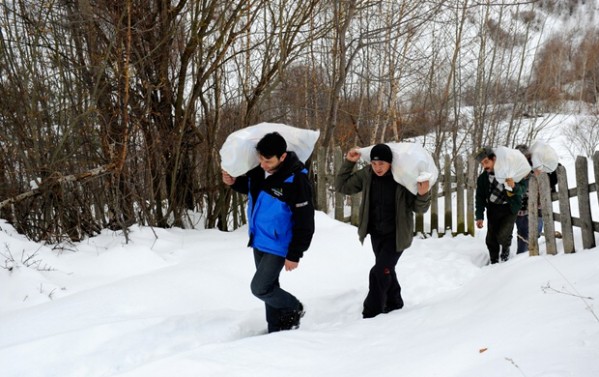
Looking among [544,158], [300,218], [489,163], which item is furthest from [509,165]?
[300,218]

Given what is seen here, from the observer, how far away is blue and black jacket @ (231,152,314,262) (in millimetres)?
3369

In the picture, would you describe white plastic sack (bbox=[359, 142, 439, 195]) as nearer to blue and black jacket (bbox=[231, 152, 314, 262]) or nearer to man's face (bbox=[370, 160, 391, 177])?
man's face (bbox=[370, 160, 391, 177])

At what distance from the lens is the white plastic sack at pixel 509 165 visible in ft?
18.6

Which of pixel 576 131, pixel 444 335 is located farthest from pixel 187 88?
pixel 576 131

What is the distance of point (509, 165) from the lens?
5688mm

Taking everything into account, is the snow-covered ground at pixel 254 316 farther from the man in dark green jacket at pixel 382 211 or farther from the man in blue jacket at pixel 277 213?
the man in blue jacket at pixel 277 213

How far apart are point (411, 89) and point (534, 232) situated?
8.05 m

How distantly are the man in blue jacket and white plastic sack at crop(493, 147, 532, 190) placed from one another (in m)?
3.24

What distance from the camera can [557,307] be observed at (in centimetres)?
289

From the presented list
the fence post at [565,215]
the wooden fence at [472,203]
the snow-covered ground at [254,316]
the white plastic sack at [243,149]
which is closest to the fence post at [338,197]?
the wooden fence at [472,203]

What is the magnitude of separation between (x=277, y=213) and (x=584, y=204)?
12.2 ft

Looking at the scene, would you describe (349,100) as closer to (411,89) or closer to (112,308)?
(411,89)

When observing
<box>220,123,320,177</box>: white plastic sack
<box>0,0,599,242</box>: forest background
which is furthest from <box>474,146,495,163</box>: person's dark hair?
<box>220,123,320,177</box>: white plastic sack

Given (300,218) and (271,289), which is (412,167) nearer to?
(300,218)
